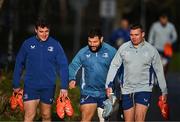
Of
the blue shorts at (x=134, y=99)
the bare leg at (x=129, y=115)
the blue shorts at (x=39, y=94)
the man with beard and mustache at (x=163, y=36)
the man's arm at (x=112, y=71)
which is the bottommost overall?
the bare leg at (x=129, y=115)

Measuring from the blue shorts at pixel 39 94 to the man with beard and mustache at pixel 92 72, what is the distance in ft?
1.15

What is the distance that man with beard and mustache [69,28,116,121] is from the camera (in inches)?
458

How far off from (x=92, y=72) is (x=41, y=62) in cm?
77

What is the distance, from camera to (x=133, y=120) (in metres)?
11.4

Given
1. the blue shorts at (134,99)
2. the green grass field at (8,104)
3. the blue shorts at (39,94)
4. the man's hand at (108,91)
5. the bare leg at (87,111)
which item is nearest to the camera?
the man's hand at (108,91)

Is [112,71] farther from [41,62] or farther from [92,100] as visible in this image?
[41,62]

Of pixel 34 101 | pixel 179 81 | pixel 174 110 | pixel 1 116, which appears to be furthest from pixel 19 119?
pixel 179 81

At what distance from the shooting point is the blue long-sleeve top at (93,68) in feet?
38.2

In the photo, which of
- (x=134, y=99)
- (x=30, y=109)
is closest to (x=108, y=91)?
(x=134, y=99)

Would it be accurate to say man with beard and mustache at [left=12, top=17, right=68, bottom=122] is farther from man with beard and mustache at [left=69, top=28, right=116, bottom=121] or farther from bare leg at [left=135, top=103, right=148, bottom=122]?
bare leg at [left=135, top=103, right=148, bottom=122]

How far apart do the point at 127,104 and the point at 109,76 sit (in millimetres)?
482

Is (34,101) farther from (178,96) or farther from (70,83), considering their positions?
(178,96)

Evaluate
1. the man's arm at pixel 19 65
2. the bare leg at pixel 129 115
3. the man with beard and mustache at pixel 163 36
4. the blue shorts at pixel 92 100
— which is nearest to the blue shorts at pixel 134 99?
the bare leg at pixel 129 115

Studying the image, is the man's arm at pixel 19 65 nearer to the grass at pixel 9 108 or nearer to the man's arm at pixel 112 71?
the man's arm at pixel 112 71
